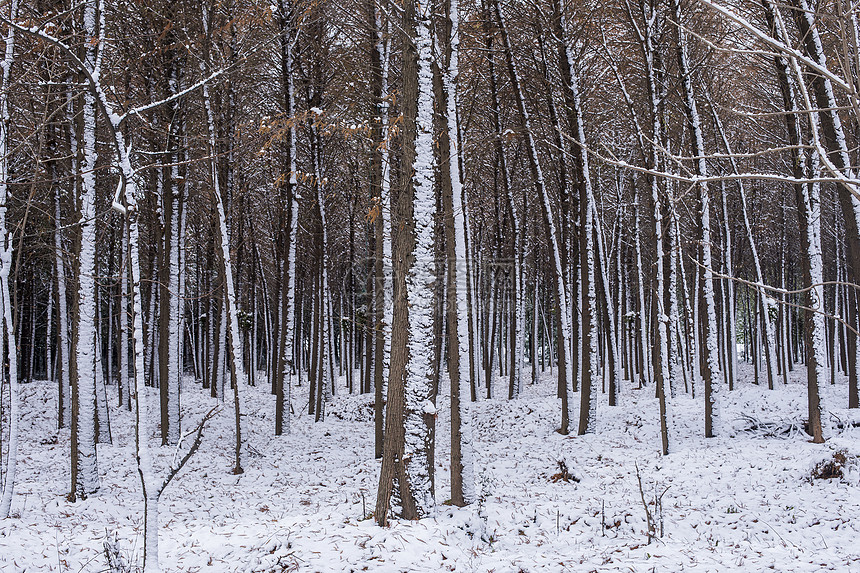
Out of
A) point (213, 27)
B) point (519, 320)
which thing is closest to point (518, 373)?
point (519, 320)

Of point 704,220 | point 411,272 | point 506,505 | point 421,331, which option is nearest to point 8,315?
point 411,272

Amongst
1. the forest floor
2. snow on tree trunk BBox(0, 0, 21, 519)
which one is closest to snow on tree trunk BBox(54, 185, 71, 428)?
the forest floor

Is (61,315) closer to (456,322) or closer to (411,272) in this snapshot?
(456,322)

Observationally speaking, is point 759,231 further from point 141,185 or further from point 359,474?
point 141,185

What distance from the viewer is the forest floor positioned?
19.4 ft

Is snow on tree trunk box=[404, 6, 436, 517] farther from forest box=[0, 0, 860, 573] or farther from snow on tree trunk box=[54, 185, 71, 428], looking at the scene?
snow on tree trunk box=[54, 185, 71, 428]

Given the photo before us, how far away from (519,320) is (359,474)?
9545 mm

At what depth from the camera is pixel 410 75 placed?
23.7ft

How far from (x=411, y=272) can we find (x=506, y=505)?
161 inches

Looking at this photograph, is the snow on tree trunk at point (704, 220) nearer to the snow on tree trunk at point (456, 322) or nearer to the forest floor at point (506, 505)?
the forest floor at point (506, 505)

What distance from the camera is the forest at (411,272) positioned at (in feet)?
19.9

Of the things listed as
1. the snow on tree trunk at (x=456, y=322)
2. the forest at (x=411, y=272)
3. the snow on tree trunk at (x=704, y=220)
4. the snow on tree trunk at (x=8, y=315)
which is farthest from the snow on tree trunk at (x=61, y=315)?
the snow on tree trunk at (x=704, y=220)

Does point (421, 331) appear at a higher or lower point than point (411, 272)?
lower

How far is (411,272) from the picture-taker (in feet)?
22.5
